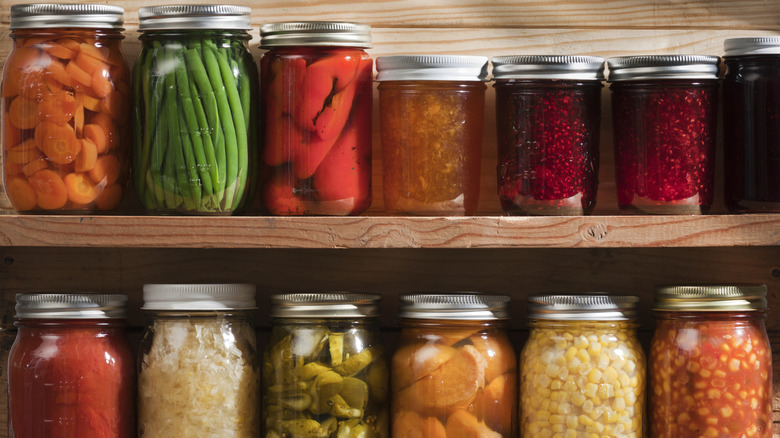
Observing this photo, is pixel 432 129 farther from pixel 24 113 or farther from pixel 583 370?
pixel 24 113

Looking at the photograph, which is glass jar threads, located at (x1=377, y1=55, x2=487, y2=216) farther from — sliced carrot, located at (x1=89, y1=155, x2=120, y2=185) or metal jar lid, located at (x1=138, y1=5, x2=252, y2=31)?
sliced carrot, located at (x1=89, y1=155, x2=120, y2=185)

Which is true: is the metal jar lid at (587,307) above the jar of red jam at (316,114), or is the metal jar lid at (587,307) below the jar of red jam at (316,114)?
below

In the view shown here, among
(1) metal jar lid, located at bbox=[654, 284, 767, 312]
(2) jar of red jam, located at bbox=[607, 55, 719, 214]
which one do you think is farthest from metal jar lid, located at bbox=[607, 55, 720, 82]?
(1) metal jar lid, located at bbox=[654, 284, 767, 312]

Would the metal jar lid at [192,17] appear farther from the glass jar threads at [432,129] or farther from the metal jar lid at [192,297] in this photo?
the metal jar lid at [192,297]

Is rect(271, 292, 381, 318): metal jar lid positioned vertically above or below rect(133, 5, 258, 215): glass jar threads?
→ below

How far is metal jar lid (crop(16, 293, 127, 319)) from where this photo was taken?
1.07 m

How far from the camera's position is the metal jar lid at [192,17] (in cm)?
105

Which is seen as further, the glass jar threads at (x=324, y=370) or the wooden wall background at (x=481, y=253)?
the wooden wall background at (x=481, y=253)

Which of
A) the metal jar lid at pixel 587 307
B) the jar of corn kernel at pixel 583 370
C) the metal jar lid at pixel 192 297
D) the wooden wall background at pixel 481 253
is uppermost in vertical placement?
the wooden wall background at pixel 481 253

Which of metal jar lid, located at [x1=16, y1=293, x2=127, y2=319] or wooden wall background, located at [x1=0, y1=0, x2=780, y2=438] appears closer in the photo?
metal jar lid, located at [x1=16, y1=293, x2=127, y2=319]

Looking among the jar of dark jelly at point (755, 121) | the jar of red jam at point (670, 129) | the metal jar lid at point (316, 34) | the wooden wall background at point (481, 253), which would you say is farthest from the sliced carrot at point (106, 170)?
the jar of dark jelly at point (755, 121)

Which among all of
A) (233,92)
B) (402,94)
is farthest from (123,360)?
(402,94)

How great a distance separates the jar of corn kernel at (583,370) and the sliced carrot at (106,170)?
570 mm

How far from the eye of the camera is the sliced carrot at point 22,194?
1.06 metres
